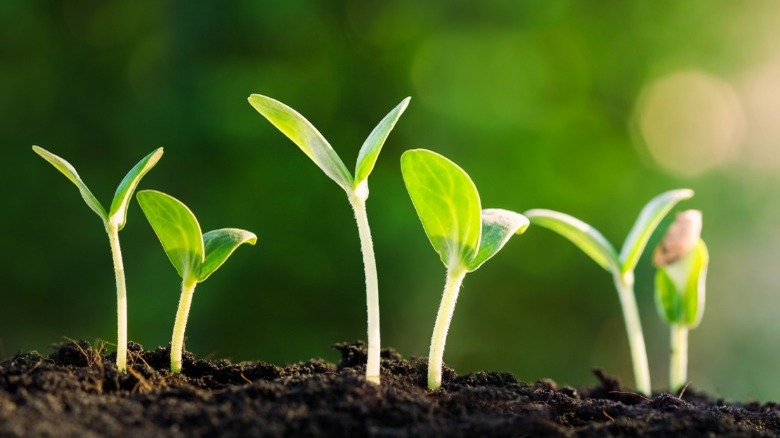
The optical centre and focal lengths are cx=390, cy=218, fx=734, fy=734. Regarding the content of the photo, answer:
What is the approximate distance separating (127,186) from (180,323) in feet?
0.63

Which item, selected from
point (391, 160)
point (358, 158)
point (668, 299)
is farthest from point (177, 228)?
point (391, 160)

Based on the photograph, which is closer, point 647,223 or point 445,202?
point 445,202

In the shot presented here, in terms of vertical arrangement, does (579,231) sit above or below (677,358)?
above

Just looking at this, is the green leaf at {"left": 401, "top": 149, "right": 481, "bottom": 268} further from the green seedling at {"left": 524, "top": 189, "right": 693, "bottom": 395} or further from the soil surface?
the green seedling at {"left": 524, "top": 189, "right": 693, "bottom": 395}

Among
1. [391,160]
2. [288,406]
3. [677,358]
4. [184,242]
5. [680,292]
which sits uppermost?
[391,160]

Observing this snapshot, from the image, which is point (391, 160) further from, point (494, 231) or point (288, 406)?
point (288, 406)

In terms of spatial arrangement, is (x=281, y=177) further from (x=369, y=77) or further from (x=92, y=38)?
(x=92, y=38)

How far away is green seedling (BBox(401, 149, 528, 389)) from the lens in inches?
32.6

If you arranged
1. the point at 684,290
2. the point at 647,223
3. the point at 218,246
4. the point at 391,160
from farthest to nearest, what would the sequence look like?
the point at 391,160 < the point at 684,290 < the point at 647,223 < the point at 218,246

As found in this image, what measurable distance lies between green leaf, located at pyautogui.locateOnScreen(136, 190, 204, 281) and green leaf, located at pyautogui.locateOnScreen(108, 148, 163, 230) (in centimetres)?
2

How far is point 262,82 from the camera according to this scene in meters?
3.91

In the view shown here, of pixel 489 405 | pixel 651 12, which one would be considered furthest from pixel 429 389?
pixel 651 12

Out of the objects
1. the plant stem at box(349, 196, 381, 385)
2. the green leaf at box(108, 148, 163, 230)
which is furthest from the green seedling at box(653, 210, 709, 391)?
the green leaf at box(108, 148, 163, 230)

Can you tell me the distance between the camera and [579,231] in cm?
119
